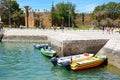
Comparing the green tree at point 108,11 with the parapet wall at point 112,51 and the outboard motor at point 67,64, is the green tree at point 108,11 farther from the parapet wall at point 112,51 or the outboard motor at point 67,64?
the outboard motor at point 67,64

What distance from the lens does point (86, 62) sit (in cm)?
2939

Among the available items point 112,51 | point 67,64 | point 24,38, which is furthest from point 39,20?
point 67,64

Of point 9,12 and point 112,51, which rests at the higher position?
point 9,12

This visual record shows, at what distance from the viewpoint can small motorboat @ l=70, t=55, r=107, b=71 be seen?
94.2 feet

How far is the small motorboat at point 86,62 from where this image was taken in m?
28.7

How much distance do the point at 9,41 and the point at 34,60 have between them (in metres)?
23.9

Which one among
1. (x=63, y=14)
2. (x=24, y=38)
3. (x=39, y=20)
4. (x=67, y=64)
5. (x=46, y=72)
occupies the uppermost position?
(x=63, y=14)

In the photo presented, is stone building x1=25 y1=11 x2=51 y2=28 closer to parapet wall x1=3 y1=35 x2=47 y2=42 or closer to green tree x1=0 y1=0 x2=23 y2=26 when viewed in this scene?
green tree x1=0 y1=0 x2=23 y2=26

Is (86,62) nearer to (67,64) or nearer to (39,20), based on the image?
(67,64)

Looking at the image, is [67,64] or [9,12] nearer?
[67,64]

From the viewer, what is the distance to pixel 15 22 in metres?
90.9

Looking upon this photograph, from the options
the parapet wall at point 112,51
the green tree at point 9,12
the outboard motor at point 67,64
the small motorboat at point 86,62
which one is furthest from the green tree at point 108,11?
the outboard motor at point 67,64

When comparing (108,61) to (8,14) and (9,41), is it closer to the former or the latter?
(9,41)

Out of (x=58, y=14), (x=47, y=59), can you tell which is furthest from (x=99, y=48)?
(x=58, y=14)
